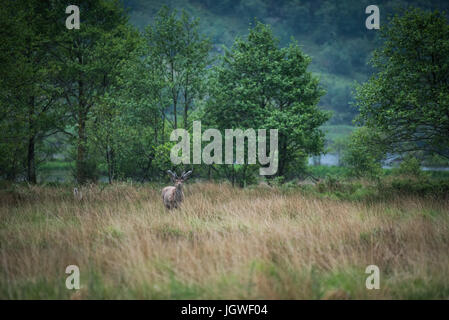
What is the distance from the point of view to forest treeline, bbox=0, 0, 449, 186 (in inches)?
488

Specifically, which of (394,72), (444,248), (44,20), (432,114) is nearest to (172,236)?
(444,248)

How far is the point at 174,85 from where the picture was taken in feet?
53.3

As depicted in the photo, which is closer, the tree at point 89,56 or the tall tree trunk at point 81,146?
the tree at point 89,56

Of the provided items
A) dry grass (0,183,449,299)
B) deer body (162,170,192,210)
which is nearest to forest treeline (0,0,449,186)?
deer body (162,170,192,210)

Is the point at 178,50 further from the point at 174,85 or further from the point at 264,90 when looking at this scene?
the point at 264,90

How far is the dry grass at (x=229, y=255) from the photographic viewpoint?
13.8 ft

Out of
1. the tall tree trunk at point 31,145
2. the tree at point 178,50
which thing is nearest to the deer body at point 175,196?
the tree at point 178,50

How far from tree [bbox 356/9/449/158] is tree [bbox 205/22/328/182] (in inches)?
156

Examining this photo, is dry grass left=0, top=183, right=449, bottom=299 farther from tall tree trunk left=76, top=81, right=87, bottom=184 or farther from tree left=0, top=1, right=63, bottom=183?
tall tree trunk left=76, top=81, right=87, bottom=184

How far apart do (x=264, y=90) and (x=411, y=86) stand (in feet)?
25.4

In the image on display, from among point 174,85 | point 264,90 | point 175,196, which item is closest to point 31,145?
point 174,85

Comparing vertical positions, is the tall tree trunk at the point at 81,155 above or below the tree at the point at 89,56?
below

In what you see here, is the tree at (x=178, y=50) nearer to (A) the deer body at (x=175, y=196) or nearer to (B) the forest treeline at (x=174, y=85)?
(B) the forest treeline at (x=174, y=85)

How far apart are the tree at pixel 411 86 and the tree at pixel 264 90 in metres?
3.96
